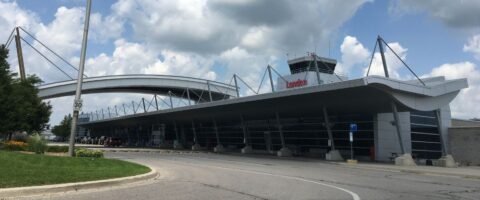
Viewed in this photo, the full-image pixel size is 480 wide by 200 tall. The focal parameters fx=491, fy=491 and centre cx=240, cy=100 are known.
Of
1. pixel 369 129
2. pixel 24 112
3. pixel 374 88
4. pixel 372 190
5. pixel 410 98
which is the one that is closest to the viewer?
pixel 372 190

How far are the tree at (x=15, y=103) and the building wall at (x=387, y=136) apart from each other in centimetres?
2953

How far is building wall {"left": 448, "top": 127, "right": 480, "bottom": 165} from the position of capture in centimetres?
4143

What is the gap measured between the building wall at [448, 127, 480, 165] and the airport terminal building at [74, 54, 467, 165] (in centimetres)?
111

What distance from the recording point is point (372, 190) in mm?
15148

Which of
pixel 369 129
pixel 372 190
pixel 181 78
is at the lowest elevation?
pixel 372 190

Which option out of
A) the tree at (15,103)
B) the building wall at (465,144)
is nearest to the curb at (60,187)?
the tree at (15,103)

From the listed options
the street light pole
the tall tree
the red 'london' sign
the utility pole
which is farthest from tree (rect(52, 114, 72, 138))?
the street light pole

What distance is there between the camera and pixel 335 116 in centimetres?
4709

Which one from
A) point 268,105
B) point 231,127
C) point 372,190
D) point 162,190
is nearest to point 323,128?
point 268,105

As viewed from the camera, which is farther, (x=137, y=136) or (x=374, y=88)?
(x=137, y=136)

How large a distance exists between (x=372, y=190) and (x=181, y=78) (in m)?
75.2

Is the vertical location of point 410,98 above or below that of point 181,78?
below

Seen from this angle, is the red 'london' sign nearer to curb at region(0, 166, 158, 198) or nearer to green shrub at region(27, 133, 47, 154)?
green shrub at region(27, 133, 47, 154)

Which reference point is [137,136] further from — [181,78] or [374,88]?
[374,88]
